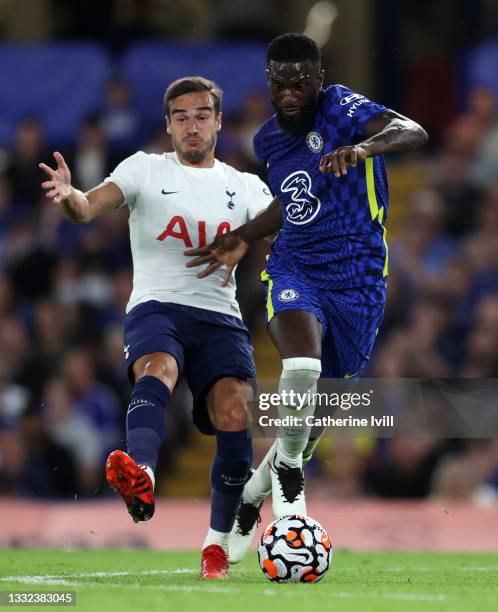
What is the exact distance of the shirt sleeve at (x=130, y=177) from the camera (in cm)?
807

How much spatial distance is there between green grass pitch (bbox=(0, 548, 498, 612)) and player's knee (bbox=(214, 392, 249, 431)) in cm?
77

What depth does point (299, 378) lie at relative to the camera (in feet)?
24.7

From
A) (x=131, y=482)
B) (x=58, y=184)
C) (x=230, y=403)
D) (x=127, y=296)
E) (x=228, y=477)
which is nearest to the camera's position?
(x=131, y=482)

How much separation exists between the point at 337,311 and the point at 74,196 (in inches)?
58.3

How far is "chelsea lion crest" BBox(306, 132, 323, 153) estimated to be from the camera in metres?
7.93

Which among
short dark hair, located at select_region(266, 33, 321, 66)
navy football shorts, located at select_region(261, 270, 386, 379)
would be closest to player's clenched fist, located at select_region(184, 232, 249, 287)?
navy football shorts, located at select_region(261, 270, 386, 379)

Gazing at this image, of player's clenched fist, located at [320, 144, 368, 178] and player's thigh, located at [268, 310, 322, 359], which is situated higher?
player's clenched fist, located at [320, 144, 368, 178]

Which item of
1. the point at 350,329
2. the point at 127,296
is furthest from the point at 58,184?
the point at 127,296

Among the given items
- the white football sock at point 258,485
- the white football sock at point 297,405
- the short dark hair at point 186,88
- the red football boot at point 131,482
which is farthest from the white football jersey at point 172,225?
the red football boot at point 131,482

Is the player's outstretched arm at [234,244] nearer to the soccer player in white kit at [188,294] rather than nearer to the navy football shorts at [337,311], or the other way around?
the soccer player in white kit at [188,294]

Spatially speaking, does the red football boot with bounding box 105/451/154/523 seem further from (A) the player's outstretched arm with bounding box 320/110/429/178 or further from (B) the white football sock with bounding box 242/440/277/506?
(A) the player's outstretched arm with bounding box 320/110/429/178

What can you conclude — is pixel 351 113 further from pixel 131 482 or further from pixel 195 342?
pixel 131 482

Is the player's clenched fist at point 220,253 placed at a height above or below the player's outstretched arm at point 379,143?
below

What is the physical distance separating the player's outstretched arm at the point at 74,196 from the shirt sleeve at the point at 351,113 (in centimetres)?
121
